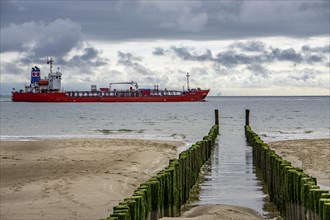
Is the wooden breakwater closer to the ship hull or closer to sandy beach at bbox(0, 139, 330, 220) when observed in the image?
sandy beach at bbox(0, 139, 330, 220)

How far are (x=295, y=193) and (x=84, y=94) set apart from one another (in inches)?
6219

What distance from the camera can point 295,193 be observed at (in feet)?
42.9

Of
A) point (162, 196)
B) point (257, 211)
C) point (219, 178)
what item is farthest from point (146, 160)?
point (162, 196)

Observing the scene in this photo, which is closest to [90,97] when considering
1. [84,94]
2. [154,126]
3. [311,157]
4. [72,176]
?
[84,94]

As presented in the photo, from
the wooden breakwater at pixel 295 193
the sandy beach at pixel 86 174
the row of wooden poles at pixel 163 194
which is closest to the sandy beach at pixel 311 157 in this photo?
the sandy beach at pixel 86 174

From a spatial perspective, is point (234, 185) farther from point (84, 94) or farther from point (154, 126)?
point (84, 94)

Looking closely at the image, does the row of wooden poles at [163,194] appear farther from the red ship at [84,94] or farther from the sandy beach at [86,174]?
the red ship at [84,94]

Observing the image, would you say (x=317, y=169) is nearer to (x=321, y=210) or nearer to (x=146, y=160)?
(x=146, y=160)

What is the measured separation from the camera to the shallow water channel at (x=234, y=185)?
54.5 feet

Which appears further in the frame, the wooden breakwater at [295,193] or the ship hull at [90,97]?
the ship hull at [90,97]

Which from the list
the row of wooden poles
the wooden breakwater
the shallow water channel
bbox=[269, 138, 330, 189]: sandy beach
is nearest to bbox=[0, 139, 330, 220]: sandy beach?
bbox=[269, 138, 330, 189]: sandy beach

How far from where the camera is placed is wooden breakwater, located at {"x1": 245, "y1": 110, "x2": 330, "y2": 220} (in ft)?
34.1

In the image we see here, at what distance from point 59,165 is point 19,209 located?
383 inches

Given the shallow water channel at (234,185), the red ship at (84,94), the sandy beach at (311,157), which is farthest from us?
the red ship at (84,94)
